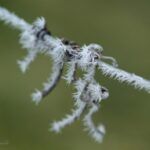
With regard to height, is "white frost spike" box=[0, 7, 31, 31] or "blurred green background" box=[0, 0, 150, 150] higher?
"blurred green background" box=[0, 0, 150, 150]

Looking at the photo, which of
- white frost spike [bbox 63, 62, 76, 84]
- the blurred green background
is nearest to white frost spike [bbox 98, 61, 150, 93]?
white frost spike [bbox 63, 62, 76, 84]

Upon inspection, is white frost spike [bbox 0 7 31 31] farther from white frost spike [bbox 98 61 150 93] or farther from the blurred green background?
the blurred green background

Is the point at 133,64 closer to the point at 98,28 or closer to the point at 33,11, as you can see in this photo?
the point at 98,28

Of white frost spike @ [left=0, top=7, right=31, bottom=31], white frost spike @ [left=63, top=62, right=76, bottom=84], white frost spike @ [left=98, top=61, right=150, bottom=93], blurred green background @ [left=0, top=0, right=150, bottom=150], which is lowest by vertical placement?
white frost spike @ [left=98, top=61, right=150, bottom=93]

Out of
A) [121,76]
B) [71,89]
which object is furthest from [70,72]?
[71,89]

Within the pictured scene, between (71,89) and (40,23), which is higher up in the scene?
(71,89)

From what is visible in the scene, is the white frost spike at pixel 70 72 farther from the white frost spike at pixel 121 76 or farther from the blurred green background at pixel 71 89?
the blurred green background at pixel 71 89

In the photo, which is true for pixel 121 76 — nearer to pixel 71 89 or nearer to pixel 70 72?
pixel 70 72

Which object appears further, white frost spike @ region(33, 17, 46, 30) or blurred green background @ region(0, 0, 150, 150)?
blurred green background @ region(0, 0, 150, 150)
